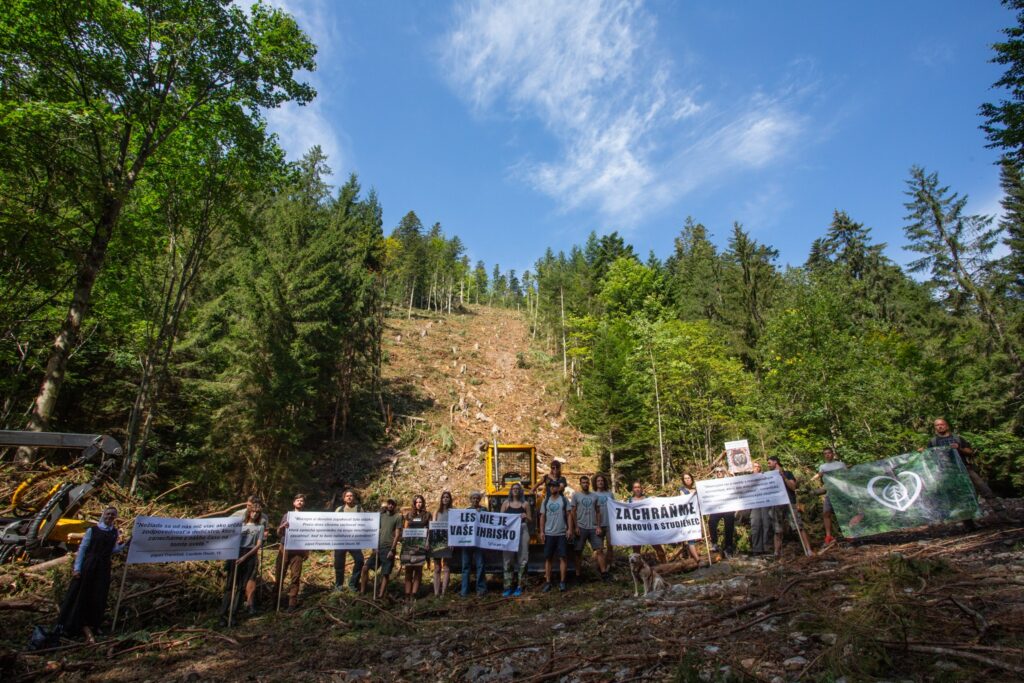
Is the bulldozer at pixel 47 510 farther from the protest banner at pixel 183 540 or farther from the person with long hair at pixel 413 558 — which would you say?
the person with long hair at pixel 413 558

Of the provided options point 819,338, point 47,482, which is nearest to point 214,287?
point 47,482

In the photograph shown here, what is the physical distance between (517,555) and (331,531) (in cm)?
347

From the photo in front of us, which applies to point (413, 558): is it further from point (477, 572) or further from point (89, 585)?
point (89, 585)

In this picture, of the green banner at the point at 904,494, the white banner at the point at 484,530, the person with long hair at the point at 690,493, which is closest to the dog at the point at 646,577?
the person with long hair at the point at 690,493

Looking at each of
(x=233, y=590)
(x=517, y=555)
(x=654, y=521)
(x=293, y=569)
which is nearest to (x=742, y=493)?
(x=654, y=521)

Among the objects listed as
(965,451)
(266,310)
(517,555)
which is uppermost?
(266,310)

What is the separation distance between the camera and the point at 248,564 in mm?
8422

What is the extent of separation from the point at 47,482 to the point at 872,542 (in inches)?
608

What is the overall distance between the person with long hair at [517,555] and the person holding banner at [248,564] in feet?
14.0

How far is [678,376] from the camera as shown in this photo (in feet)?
69.6

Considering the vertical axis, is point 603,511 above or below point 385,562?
above

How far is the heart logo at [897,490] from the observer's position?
8.18 m

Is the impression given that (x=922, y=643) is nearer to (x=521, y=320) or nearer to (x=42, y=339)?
(x=42, y=339)

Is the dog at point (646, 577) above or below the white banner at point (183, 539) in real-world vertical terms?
below
